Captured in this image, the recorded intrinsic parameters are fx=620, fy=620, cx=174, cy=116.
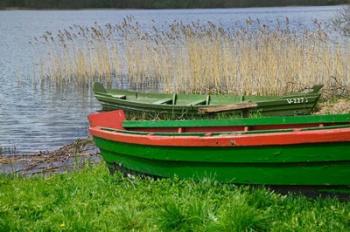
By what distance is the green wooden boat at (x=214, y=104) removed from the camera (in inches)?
418

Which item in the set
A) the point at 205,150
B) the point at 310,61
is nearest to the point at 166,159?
the point at 205,150

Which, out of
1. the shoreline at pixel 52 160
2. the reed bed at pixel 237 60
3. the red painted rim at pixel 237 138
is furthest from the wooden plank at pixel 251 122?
the reed bed at pixel 237 60

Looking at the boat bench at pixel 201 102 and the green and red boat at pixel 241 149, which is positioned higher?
the green and red boat at pixel 241 149

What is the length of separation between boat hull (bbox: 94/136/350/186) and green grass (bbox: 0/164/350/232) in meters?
0.15

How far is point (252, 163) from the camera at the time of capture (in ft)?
19.9

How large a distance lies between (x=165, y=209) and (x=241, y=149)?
1.20m

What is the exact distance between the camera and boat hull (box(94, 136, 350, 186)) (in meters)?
5.68

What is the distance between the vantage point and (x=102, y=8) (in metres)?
78.8

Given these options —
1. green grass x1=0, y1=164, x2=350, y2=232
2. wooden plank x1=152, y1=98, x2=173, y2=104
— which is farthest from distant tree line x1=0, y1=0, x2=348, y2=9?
green grass x1=0, y1=164, x2=350, y2=232

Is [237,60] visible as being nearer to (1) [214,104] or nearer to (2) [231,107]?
(1) [214,104]

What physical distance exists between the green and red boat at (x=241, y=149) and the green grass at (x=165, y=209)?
0.59 ft

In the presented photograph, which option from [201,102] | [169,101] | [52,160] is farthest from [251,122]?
[169,101]

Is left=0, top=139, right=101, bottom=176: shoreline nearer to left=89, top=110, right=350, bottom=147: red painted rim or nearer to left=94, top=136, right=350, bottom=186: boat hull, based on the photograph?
left=89, top=110, right=350, bottom=147: red painted rim

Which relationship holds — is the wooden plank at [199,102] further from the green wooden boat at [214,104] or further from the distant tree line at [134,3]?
the distant tree line at [134,3]
